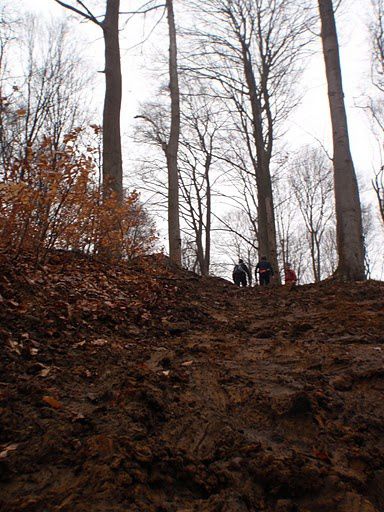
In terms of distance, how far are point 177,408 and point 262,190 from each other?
12.4 m

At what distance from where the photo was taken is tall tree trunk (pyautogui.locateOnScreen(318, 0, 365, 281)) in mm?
7355

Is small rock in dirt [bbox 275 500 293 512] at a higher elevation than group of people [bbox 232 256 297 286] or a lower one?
lower

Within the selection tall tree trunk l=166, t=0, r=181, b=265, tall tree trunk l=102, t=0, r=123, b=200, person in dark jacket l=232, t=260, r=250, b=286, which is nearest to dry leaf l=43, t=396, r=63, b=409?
tall tree trunk l=102, t=0, r=123, b=200

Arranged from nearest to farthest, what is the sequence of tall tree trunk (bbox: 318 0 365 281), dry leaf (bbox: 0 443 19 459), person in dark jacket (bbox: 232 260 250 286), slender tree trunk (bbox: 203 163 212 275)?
dry leaf (bbox: 0 443 19 459)
tall tree trunk (bbox: 318 0 365 281)
person in dark jacket (bbox: 232 260 250 286)
slender tree trunk (bbox: 203 163 212 275)

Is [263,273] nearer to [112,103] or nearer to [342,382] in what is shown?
[112,103]

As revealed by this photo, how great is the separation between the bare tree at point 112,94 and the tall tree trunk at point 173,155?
3287mm

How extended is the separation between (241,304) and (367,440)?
14.9ft

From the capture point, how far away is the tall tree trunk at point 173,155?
38.7 ft

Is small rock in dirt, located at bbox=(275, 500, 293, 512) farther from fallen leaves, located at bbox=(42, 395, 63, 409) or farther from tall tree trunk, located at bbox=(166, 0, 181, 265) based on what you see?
tall tree trunk, located at bbox=(166, 0, 181, 265)

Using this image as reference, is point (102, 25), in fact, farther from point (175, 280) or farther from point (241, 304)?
point (241, 304)

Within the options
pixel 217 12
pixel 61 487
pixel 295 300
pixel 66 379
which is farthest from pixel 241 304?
pixel 217 12

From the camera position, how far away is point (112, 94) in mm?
9133

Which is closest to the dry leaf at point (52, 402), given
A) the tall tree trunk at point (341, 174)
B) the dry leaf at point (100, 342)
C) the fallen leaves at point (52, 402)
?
the fallen leaves at point (52, 402)

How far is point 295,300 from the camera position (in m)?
6.30
